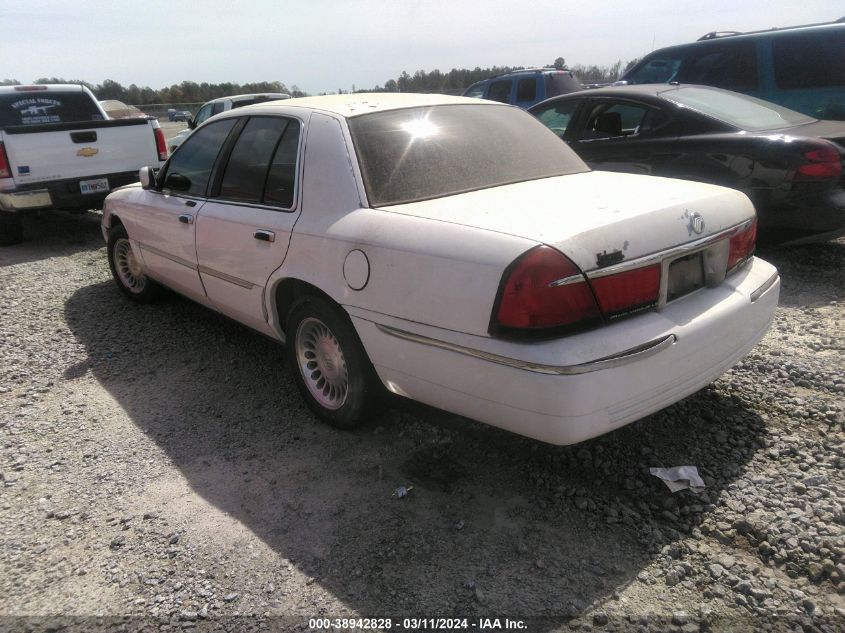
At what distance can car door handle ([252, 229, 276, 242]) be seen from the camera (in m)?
3.31

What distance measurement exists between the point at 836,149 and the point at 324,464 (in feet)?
14.1

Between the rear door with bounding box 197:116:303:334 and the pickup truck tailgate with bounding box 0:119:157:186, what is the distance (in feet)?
15.0

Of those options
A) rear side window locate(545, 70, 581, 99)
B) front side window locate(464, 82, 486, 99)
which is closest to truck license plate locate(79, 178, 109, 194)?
rear side window locate(545, 70, 581, 99)

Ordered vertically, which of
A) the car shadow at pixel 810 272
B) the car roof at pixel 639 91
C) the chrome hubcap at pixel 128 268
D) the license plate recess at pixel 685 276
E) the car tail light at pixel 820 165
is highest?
the car roof at pixel 639 91

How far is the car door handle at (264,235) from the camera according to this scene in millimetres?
3307

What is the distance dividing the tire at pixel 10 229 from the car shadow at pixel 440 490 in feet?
17.5

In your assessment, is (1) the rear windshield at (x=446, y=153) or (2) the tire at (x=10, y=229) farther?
(2) the tire at (x=10, y=229)

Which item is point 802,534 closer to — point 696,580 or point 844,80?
point 696,580

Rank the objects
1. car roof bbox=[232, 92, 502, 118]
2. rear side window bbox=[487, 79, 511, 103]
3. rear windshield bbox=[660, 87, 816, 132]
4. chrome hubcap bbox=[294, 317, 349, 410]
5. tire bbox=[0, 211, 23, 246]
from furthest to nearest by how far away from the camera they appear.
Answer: rear side window bbox=[487, 79, 511, 103], tire bbox=[0, 211, 23, 246], rear windshield bbox=[660, 87, 816, 132], car roof bbox=[232, 92, 502, 118], chrome hubcap bbox=[294, 317, 349, 410]

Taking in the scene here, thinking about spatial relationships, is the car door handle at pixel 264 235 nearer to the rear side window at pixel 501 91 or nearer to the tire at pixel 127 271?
the tire at pixel 127 271

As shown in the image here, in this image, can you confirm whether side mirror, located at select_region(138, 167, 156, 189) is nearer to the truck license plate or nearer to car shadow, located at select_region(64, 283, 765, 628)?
car shadow, located at select_region(64, 283, 765, 628)

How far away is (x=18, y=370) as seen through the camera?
430 centimetres

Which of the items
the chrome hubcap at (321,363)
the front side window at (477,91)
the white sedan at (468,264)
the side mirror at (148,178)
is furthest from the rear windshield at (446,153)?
the front side window at (477,91)

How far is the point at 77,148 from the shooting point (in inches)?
295
